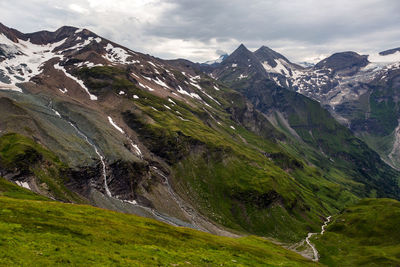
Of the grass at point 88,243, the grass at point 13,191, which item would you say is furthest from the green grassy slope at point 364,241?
the grass at point 13,191

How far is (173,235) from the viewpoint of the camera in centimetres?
5316

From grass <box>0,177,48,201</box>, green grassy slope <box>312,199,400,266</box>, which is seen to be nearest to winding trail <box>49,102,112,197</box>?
grass <box>0,177,48,201</box>

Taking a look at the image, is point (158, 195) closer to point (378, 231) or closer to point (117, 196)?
point (117, 196)

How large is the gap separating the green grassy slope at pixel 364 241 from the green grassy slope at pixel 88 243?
87.2 metres

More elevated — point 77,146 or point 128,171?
point 77,146

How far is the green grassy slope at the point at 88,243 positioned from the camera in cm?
2841

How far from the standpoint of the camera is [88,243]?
35.1 metres

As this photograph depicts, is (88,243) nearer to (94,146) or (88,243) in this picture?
(88,243)

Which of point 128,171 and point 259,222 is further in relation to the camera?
point 259,222

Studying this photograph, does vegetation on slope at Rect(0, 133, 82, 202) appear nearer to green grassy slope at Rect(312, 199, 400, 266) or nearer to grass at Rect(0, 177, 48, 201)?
grass at Rect(0, 177, 48, 201)

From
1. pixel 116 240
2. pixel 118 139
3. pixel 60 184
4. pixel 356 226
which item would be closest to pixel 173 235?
pixel 116 240

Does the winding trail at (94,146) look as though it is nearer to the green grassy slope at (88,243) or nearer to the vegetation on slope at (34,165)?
the vegetation on slope at (34,165)

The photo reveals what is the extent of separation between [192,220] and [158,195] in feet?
84.8

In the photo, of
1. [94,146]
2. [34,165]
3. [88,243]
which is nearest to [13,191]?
[34,165]
